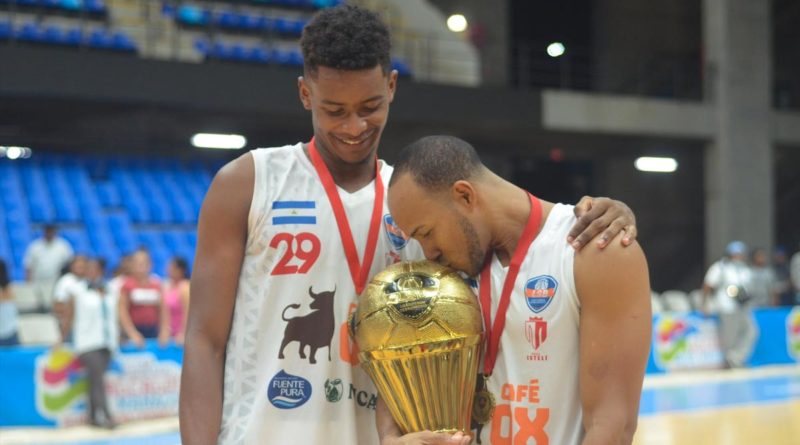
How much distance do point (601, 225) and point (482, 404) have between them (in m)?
0.49

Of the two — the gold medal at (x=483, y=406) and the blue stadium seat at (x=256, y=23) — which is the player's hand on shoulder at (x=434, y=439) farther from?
the blue stadium seat at (x=256, y=23)

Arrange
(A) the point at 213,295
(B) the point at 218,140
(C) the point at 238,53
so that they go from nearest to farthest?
(A) the point at 213,295, (C) the point at 238,53, (B) the point at 218,140

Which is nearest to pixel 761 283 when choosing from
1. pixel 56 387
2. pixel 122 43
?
pixel 122 43

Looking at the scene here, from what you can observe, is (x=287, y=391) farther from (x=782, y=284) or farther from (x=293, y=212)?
(x=782, y=284)

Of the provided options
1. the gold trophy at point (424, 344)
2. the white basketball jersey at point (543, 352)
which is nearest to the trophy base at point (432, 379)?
the gold trophy at point (424, 344)

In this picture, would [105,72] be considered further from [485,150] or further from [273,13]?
[485,150]

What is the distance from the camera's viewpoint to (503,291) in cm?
225

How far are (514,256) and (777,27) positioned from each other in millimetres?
26813

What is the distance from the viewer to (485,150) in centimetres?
2150

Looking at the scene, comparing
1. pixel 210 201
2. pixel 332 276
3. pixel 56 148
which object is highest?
pixel 56 148

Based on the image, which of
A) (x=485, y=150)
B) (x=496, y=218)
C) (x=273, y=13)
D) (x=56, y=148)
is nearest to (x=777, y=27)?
(x=485, y=150)

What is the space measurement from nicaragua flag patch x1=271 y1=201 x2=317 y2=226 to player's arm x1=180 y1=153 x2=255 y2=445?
2.7 inches

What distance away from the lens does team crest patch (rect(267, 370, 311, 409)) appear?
7.68 ft

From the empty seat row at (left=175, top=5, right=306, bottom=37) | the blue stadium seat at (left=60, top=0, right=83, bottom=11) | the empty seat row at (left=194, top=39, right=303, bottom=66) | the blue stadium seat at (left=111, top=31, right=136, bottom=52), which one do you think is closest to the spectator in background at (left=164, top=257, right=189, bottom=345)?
the blue stadium seat at (left=111, top=31, right=136, bottom=52)
